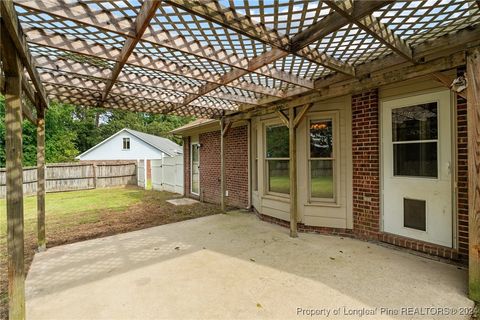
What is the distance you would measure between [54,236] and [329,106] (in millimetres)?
6179

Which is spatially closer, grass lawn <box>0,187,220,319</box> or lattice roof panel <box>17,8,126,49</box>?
lattice roof panel <box>17,8,126,49</box>

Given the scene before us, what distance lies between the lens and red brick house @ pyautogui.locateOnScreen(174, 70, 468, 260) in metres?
3.46

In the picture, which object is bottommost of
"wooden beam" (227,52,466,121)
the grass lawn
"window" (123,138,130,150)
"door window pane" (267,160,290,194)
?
the grass lawn

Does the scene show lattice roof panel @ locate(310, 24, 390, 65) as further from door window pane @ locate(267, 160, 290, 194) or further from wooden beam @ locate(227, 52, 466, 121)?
door window pane @ locate(267, 160, 290, 194)

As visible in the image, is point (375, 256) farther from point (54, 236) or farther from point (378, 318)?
point (54, 236)

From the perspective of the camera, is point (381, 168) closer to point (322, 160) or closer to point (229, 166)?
point (322, 160)

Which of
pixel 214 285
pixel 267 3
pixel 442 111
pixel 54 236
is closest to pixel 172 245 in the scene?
pixel 214 285

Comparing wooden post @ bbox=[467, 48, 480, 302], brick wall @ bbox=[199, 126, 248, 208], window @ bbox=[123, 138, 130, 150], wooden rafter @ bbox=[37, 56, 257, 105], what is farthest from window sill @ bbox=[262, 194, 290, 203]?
window @ bbox=[123, 138, 130, 150]

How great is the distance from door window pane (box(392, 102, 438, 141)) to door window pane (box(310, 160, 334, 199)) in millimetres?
1316

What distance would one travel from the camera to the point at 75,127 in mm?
28625

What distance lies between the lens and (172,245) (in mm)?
4383

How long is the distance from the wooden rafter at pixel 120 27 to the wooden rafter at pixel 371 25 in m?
0.74

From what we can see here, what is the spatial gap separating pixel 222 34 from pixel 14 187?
2416mm

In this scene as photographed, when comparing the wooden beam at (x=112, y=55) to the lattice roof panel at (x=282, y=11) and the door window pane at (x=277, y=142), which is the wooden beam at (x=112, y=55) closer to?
the lattice roof panel at (x=282, y=11)
